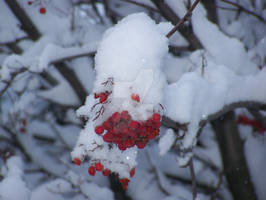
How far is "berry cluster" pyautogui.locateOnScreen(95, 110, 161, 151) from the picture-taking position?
0.98m

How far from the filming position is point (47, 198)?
2.87 m

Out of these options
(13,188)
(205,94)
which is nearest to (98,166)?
(205,94)

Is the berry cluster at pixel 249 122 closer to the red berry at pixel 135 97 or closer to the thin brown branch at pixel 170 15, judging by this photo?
the thin brown branch at pixel 170 15

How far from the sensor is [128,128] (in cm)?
98

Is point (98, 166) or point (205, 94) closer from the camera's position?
point (98, 166)

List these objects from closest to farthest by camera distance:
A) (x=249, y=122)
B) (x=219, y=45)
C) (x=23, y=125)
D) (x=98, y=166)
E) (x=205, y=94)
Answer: (x=98, y=166) < (x=205, y=94) < (x=219, y=45) < (x=249, y=122) < (x=23, y=125)

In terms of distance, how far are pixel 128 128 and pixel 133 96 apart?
5.8 inches

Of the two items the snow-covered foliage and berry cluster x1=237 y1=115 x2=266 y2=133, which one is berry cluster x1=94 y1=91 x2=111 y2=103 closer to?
the snow-covered foliage

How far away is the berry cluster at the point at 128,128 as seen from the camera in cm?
98

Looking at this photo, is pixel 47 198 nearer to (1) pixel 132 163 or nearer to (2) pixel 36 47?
(2) pixel 36 47

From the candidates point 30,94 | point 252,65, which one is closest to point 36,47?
point 30,94

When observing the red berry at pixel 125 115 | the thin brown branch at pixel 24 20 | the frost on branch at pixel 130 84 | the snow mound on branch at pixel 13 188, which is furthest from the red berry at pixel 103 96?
the thin brown branch at pixel 24 20

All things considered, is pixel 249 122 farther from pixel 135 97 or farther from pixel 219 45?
pixel 135 97

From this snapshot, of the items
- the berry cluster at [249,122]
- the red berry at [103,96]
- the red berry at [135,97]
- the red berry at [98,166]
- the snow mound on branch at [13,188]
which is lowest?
the berry cluster at [249,122]
